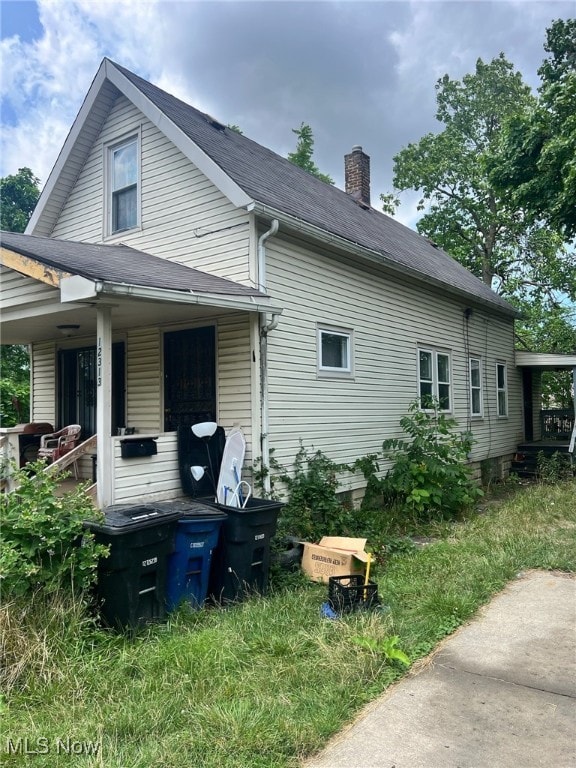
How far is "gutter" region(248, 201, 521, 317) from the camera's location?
7110mm

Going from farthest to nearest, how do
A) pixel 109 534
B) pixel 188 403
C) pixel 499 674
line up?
pixel 188 403
pixel 109 534
pixel 499 674

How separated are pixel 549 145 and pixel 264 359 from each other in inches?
293

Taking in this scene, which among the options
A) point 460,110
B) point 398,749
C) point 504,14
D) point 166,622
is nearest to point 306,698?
point 398,749

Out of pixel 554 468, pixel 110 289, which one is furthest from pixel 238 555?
pixel 554 468

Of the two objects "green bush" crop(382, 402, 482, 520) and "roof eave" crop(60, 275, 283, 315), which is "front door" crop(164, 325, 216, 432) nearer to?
"roof eave" crop(60, 275, 283, 315)

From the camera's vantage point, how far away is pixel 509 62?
79.8ft

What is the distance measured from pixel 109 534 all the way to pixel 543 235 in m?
24.6

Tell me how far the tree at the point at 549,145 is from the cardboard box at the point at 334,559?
7.98m

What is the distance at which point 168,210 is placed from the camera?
8359 mm

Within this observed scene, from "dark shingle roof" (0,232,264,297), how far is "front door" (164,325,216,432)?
0.89 m

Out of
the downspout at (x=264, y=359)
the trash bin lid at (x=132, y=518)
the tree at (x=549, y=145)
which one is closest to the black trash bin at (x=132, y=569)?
the trash bin lid at (x=132, y=518)

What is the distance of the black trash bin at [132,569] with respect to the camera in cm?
439

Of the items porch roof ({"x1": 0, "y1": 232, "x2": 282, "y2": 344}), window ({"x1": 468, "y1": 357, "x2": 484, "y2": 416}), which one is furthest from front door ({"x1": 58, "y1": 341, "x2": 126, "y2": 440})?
window ({"x1": 468, "y1": 357, "x2": 484, "y2": 416})

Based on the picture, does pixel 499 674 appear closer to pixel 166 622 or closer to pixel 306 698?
pixel 306 698
